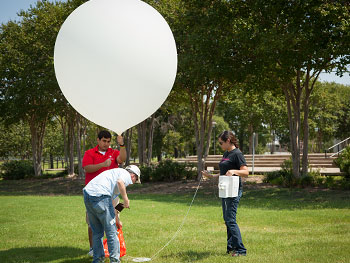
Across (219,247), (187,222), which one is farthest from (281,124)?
(219,247)

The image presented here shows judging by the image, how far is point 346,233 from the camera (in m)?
8.12

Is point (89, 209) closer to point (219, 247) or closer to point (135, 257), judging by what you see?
point (135, 257)

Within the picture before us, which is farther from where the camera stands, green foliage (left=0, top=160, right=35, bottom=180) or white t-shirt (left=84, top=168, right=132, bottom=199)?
green foliage (left=0, top=160, right=35, bottom=180)

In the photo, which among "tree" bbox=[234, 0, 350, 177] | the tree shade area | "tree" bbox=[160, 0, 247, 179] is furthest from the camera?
"tree" bbox=[160, 0, 247, 179]

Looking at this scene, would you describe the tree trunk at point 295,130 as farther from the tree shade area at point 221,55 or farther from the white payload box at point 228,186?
the white payload box at point 228,186

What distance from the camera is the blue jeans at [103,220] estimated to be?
5.38 metres

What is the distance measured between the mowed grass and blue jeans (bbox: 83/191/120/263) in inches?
36.7

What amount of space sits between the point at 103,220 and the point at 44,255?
2116mm

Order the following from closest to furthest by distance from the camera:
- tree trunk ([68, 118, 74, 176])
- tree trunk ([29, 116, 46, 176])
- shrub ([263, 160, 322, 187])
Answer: shrub ([263, 160, 322, 187]) < tree trunk ([68, 118, 74, 176]) < tree trunk ([29, 116, 46, 176])

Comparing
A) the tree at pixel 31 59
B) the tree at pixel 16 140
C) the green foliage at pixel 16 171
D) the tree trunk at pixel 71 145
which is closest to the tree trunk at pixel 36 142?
the green foliage at pixel 16 171

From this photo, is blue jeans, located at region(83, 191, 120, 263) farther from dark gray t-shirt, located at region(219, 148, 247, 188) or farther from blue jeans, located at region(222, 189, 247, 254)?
dark gray t-shirt, located at region(219, 148, 247, 188)

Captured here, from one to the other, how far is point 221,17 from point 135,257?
1410 cm

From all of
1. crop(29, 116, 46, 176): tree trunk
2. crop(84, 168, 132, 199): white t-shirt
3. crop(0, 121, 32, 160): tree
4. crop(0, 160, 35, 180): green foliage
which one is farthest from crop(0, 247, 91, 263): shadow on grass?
crop(0, 121, 32, 160): tree

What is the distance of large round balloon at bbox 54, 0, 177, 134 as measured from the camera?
18.8 feet
